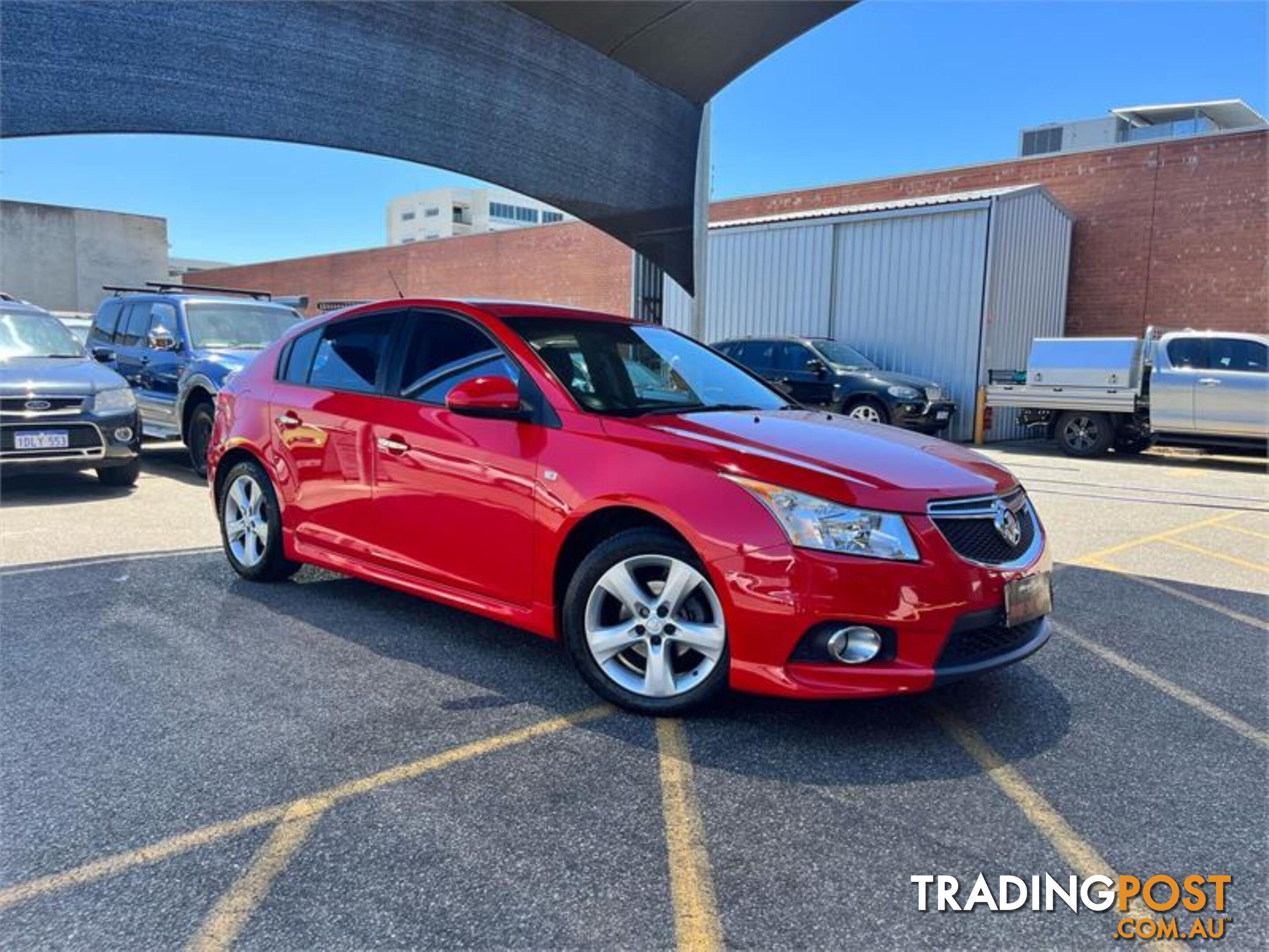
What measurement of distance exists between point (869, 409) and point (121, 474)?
1001 cm

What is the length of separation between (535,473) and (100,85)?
4169 millimetres

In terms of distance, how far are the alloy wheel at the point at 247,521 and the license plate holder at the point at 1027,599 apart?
155 inches

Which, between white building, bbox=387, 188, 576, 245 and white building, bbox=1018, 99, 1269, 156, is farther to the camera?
white building, bbox=387, 188, 576, 245

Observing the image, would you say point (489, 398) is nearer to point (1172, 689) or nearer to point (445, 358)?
point (445, 358)

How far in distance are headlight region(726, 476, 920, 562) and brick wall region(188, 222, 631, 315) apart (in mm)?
19775

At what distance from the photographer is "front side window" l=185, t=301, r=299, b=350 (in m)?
9.45

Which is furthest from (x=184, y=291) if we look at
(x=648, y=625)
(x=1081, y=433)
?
(x=1081, y=433)

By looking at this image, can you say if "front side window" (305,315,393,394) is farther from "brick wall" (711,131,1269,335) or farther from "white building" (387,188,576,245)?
"white building" (387,188,576,245)

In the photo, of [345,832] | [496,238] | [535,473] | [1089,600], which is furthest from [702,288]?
[496,238]

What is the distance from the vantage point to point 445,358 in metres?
4.23

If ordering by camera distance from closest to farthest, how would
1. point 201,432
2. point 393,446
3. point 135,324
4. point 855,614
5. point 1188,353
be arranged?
point 855,614 < point 393,446 < point 201,432 < point 135,324 < point 1188,353

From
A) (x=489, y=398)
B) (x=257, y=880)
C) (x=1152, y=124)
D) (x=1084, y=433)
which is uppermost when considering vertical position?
(x=1152, y=124)

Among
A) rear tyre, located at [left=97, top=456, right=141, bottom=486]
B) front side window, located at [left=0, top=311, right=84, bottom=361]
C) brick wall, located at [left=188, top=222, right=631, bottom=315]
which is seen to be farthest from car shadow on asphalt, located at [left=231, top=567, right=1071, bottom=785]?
brick wall, located at [left=188, top=222, right=631, bottom=315]

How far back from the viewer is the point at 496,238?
30.6m
